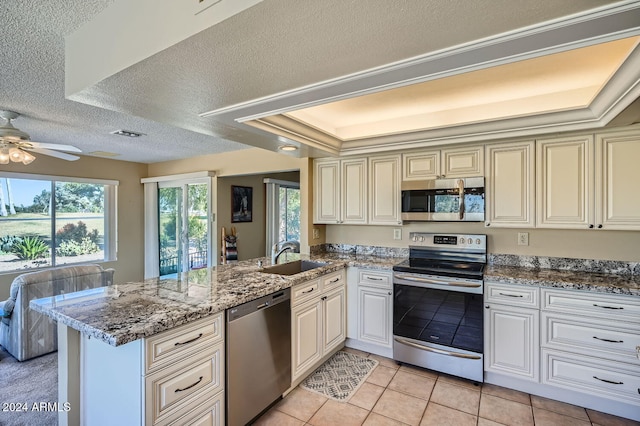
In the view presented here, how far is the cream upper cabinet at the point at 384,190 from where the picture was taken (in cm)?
338

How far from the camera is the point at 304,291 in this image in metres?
2.56

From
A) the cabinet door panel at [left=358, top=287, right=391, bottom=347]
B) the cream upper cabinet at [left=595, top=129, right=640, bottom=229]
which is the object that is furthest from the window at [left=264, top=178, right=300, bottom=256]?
the cream upper cabinet at [left=595, top=129, right=640, bottom=229]

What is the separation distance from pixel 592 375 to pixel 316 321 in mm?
2109

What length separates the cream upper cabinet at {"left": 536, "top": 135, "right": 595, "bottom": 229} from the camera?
99.3 inches

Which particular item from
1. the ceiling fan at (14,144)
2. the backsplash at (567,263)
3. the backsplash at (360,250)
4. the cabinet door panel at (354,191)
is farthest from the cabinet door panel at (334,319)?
the ceiling fan at (14,144)

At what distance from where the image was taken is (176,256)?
5.43 m

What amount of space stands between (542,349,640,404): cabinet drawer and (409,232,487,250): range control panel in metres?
1.07

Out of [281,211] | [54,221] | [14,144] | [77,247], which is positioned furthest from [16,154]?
[281,211]

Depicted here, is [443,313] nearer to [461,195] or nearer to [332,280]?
[332,280]

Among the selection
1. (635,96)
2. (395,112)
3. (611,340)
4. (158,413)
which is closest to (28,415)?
(158,413)

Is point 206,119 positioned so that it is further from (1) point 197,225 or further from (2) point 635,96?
(1) point 197,225

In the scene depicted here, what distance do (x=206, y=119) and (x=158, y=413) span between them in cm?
186

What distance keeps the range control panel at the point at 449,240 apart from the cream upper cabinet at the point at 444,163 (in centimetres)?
64

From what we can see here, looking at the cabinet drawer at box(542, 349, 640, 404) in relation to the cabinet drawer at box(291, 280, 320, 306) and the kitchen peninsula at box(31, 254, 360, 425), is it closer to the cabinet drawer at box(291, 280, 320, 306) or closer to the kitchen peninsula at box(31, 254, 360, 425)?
the cabinet drawer at box(291, 280, 320, 306)
